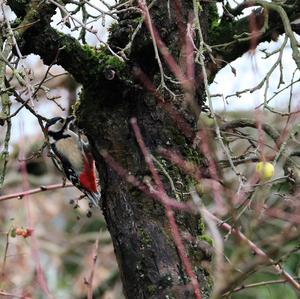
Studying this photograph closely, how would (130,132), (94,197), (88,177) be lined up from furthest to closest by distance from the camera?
(88,177) → (94,197) → (130,132)

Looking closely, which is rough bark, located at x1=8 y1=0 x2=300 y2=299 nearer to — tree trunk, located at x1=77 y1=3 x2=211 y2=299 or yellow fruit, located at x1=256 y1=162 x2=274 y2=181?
tree trunk, located at x1=77 y1=3 x2=211 y2=299

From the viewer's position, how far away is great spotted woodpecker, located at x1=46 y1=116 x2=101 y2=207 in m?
5.73

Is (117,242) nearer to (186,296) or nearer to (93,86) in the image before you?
(186,296)

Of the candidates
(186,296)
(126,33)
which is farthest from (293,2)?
(186,296)

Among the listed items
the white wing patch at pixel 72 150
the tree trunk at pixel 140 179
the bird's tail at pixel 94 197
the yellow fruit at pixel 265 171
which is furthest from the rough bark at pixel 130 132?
the white wing patch at pixel 72 150

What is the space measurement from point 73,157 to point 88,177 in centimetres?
20

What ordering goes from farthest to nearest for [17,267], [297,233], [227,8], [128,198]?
[17,267], [227,8], [128,198], [297,233]

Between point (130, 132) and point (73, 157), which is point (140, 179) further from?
point (73, 157)

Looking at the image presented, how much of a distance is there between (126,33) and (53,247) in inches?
219

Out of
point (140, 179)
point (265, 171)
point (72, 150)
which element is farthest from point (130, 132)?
point (72, 150)

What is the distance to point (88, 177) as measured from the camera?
5.79 metres

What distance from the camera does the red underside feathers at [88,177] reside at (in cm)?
574

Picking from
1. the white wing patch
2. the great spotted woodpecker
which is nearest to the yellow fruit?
the great spotted woodpecker

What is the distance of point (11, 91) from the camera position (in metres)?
3.50
